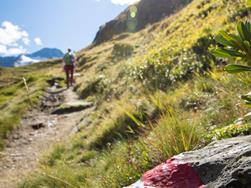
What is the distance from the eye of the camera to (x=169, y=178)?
3533 millimetres

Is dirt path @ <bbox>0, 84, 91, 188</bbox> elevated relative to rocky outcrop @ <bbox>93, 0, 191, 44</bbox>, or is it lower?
lower

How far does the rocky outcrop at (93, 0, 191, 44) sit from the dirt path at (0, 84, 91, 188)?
7963 centimetres

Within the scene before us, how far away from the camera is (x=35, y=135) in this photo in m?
14.7

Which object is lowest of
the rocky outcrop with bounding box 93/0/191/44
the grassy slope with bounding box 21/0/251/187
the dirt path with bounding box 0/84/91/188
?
the dirt path with bounding box 0/84/91/188

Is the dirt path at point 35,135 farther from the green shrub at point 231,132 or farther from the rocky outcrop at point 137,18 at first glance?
the rocky outcrop at point 137,18

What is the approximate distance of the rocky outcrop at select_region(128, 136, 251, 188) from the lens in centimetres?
295

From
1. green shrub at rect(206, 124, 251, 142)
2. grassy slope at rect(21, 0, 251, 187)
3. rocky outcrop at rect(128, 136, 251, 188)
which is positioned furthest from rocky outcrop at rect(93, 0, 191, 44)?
rocky outcrop at rect(128, 136, 251, 188)

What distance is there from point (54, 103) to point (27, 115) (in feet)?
11.0

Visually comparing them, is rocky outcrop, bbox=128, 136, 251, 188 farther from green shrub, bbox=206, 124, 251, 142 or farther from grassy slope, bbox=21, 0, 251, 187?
grassy slope, bbox=21, 0, 251, 187

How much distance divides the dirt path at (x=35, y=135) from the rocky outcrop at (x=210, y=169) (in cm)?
507

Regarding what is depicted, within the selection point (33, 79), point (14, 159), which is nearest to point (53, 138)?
point (14, 159)

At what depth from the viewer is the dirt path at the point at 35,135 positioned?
10.5m

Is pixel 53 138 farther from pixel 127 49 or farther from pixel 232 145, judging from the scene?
pixel 127 49

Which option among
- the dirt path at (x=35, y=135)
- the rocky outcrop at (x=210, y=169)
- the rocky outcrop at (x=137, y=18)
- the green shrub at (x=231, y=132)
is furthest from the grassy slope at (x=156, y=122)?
the rocky outcrop at (x=137, y=18)
